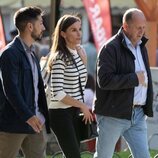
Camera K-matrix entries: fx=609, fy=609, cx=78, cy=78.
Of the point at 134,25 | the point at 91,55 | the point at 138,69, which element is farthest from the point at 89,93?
the point at 134,25

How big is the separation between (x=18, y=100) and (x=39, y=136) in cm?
52

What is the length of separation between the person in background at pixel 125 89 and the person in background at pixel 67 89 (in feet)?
0.65

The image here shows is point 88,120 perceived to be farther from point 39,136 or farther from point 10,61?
point 10,61

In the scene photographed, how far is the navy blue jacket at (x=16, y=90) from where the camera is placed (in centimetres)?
469

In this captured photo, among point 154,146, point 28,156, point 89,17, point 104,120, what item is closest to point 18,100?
point 28,156

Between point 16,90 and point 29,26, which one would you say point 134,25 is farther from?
point 16,90

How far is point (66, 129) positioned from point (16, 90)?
89 centimetres

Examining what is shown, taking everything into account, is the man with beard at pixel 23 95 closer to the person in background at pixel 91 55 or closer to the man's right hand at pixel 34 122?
the man's right hand at pixel 34 122

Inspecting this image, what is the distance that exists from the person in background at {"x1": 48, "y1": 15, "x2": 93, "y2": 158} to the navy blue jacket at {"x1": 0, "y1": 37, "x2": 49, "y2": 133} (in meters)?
0.55

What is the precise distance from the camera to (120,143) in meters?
8.96

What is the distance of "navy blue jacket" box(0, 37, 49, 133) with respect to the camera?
469cm

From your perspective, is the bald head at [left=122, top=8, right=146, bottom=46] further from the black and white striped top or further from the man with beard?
the man with beard

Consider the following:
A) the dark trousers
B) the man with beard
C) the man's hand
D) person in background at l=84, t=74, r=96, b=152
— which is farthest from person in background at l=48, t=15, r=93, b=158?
person in background at l=84, t=74, r=96, b=152

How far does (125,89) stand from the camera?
5.22 m
